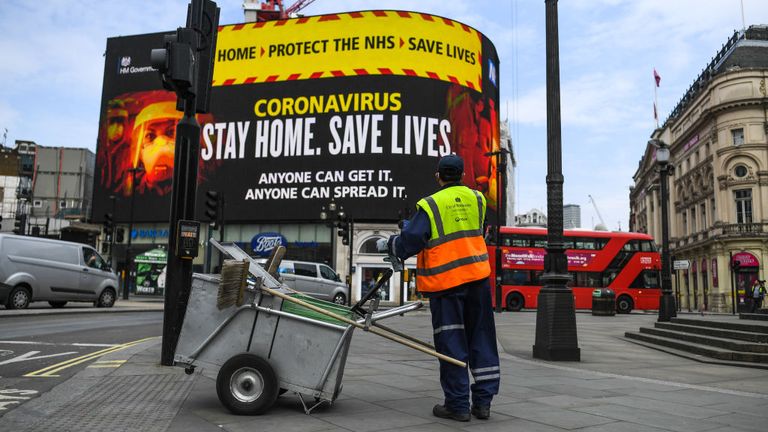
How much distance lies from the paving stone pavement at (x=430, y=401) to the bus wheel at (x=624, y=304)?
22008mm

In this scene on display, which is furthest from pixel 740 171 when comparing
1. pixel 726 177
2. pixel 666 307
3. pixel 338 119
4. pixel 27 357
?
pixel 27 357

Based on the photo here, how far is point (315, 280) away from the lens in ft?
77.5

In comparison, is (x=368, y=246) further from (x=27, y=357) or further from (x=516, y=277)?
(x=27, y=357)

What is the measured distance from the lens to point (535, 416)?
4379 mm

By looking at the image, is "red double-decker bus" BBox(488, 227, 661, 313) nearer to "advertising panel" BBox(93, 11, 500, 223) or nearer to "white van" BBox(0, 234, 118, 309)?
"advertising panel" BBox(93, 11, 500, 223)

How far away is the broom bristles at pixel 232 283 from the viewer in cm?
422

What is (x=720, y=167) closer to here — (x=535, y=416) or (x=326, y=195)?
(x=326, y=195)

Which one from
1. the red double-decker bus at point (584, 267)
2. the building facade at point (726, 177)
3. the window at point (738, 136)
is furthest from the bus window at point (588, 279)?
the window at point (738, 136)

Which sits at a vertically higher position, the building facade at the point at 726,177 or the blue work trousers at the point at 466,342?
the building facade at the point at 726,177

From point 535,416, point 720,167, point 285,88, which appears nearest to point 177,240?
point 535,416

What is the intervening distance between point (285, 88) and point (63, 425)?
42019 millimetres

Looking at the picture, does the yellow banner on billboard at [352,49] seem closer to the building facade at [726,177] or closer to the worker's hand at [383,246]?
the building facade at [726,177]

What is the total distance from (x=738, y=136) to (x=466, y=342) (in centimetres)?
4868

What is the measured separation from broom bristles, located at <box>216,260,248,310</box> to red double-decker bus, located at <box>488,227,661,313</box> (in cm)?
→ 2509
